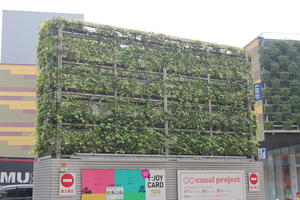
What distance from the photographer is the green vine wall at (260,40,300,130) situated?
2525 centimetres

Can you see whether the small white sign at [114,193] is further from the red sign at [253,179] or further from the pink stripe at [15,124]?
the pink stripe at [15,124]

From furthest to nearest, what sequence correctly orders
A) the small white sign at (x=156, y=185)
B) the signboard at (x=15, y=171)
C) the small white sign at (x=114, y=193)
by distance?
the signboard at (x=15, y=171), the small white sign at (x=156, y=185), the small white sign at (x=114, y=193)

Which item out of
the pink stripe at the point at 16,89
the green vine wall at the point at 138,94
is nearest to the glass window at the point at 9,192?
the green vine wall at the point at 138,94

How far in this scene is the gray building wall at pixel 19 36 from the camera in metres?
67.4

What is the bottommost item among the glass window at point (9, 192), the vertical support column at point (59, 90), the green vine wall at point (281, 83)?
the glass window at point (9, 192)

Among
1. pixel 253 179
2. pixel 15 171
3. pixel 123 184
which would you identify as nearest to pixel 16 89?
pixel 15 171

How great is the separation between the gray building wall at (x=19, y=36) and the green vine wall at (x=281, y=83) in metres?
47.6

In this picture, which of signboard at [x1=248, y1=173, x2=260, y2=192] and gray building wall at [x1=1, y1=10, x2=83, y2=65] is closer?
signboard at [x1=248, y1=173, x2=260, y2=192]

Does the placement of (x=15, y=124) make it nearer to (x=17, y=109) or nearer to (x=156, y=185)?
(x=17, y=109)

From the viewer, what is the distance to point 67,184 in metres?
11.3

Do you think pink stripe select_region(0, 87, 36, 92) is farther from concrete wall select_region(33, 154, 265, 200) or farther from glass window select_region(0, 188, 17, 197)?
concrete wall select_region(33, 154, 265, 200)

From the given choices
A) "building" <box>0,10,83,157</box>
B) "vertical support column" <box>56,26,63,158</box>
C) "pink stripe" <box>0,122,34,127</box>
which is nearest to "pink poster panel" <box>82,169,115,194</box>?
"vertical support column" <box>56,26,63,158</box>

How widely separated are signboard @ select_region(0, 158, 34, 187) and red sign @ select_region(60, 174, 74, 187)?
13499 millimetres

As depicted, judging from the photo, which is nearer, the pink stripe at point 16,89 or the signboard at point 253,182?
the signboard at point 253,182
